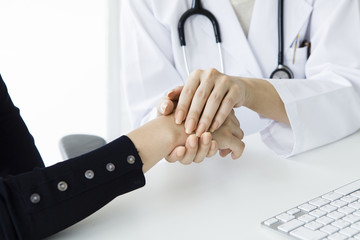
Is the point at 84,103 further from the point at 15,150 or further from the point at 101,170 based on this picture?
the point at 101,170

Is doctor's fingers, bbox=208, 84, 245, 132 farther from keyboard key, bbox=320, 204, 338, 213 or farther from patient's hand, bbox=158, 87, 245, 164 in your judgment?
keyboard key, bbox=320, 204, 338, 213

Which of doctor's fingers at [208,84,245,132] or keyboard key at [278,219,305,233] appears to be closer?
keyboard key at [278,219,305,233]

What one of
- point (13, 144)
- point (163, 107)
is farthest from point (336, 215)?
point (13, 144)

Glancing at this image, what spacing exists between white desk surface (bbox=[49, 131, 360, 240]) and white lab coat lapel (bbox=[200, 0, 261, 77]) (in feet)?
1.47

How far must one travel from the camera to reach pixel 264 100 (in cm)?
92

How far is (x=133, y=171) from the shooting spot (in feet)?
2.20

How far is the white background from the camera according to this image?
5.75 feet

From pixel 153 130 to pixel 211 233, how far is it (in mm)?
265

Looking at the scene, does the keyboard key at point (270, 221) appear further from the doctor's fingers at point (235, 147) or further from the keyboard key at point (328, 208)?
the doctor's fingers at point (235, 147)

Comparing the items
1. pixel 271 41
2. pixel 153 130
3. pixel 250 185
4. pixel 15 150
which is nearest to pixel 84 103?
pixel 271 41

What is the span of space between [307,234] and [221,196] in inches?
7.3

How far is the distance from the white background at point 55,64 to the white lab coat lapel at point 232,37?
84cm

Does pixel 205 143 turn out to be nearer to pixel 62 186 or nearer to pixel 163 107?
pixel 163 107

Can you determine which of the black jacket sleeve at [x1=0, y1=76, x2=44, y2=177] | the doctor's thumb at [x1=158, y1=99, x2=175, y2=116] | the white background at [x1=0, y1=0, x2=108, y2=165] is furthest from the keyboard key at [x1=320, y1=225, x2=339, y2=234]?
the white background at [x1=0, y1=0, x2=108, y2=165]
